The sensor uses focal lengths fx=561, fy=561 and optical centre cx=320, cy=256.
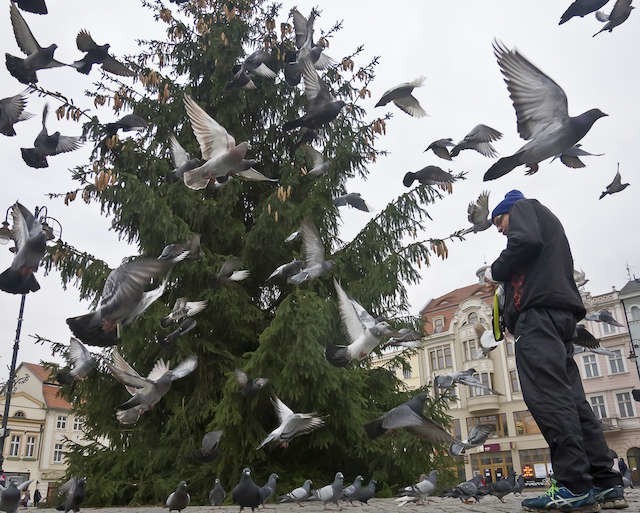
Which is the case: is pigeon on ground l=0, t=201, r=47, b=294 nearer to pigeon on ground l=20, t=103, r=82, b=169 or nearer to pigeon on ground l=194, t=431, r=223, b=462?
pigeon on ground l=20, t=103, r=82, b=169

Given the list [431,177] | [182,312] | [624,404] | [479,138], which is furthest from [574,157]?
[624,404]

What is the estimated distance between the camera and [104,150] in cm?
997

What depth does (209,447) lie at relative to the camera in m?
7.08

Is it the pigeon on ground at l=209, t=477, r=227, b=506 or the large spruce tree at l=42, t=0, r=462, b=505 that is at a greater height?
the large spruce tree at l=42, t=0, r=462, b=505

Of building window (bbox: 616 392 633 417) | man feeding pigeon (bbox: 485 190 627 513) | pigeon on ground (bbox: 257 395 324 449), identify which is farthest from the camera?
building window (bbox: 616 392 633 417)

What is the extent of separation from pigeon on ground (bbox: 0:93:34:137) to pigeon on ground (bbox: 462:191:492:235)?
21.1 ft

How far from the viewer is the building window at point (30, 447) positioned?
1622 inches

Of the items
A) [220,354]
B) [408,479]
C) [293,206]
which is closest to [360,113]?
[293,206]

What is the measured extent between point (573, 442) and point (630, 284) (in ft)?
126

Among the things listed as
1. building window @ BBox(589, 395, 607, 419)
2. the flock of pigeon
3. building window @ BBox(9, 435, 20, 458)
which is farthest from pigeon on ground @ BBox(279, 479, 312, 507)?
building window @ BBox(9, 435, 20, 458)

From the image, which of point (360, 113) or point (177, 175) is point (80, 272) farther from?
point (360, 113)

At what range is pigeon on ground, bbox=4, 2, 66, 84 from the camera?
6.93m

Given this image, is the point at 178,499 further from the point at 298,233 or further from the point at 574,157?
the point at 574,157

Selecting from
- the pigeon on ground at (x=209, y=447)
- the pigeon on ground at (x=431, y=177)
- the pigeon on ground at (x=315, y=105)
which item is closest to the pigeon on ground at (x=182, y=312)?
the pigeon on ground at (x=209, y=447)
